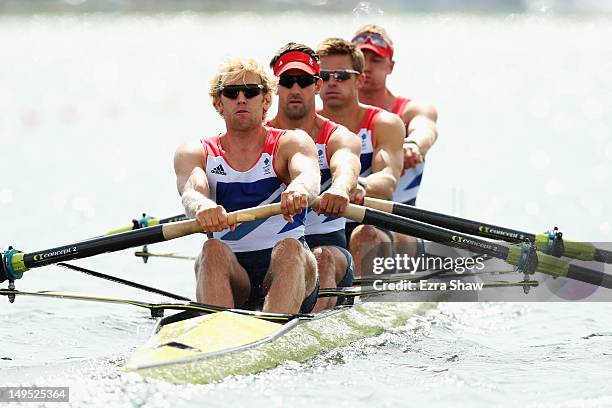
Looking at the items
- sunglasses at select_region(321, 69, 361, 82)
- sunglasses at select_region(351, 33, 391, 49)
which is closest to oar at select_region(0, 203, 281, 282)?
sunglasses at select_region(321, 69, 361, 82)

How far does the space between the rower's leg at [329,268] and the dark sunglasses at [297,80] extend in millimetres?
1229

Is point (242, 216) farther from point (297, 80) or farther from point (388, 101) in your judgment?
point (388, 101)

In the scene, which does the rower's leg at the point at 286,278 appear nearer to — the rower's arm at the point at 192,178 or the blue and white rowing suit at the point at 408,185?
the rower's arm at the point at 192,178

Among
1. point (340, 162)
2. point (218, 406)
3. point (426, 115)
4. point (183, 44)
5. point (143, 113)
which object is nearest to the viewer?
point (218, 406)

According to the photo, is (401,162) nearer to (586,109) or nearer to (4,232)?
(4,232)

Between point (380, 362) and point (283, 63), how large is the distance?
7.97ft

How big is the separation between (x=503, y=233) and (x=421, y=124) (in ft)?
8.93

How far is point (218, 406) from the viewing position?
6129mm

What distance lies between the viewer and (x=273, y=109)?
84.3 feet

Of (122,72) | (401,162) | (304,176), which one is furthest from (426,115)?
(122,72)

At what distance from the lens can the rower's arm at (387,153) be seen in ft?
31.1

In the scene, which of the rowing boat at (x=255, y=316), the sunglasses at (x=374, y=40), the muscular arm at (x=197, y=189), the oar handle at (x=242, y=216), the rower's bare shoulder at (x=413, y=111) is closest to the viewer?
the rowing boat at (x=255, y=316)

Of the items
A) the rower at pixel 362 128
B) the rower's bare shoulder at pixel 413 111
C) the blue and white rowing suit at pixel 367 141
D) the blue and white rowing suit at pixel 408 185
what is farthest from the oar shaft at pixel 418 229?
the rower's bare shoulder at pixel 413 111

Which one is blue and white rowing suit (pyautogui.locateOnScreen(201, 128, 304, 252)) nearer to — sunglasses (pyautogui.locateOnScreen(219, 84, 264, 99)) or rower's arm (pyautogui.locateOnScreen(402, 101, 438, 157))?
sunglasses (pyautogui.locateOnScreen(219, 84, 264, 99))
